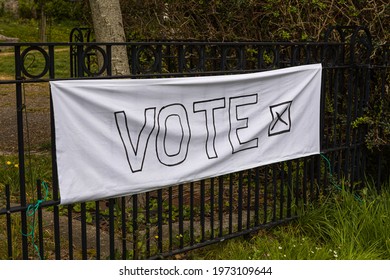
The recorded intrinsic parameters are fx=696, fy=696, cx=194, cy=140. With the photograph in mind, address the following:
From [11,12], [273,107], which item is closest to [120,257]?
[273,107]

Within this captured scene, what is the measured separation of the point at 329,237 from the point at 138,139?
5.98ft

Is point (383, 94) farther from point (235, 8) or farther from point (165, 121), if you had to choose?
point (165, 121)

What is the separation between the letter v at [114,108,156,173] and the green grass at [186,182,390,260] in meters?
0.98

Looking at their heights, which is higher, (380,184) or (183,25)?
(183,25)

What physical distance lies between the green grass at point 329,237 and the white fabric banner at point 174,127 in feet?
1.66

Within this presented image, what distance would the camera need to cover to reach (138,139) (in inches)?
161

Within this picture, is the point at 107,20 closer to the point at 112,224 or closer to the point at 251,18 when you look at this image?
the point at 251,18

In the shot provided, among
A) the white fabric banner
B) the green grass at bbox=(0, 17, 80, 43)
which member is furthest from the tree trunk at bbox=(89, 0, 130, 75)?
the green grass at bbox=(0, 17, 80, 43)

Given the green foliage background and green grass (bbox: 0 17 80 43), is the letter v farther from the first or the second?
green grass (bbox: 0 17 80 43)

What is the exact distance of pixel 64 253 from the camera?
4.71 m

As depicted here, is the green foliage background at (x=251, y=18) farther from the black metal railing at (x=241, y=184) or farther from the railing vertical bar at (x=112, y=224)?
the railing vertical bar at (x=112, y=224)

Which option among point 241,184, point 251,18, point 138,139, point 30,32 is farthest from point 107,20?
point 30,32

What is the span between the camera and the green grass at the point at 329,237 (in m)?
4.60

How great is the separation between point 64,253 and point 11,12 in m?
28.3
